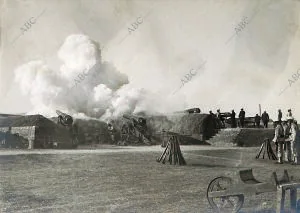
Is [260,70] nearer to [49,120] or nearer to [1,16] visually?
[49,120]

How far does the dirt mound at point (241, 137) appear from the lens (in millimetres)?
4805

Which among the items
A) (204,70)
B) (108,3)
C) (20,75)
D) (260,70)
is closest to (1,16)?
(20,75)

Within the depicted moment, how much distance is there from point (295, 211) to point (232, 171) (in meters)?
0.81

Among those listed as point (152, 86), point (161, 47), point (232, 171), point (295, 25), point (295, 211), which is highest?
point (295, 25)

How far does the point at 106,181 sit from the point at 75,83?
3.18 ft

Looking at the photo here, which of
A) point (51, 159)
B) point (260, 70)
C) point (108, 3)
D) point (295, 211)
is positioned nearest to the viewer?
point (295, 211)

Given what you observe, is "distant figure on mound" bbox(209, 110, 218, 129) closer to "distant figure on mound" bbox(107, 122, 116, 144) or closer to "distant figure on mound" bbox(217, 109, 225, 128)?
"distant figure on mound" bbox(217, 109, 225, 128)

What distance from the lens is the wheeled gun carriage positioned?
3512 mm

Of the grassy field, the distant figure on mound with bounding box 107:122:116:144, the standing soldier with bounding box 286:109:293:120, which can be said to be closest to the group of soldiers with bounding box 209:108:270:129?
the standing soldier with bounding box 286:109:293:120

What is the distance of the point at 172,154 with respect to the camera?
4.40m

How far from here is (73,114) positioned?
4.12 m

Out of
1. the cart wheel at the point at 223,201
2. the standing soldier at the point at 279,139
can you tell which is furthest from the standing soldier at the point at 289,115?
the cart wheel at the point at 223,201

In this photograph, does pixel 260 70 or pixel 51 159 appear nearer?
pixel 51 159

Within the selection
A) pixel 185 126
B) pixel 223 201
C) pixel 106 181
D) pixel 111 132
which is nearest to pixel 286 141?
pixel 185 126
